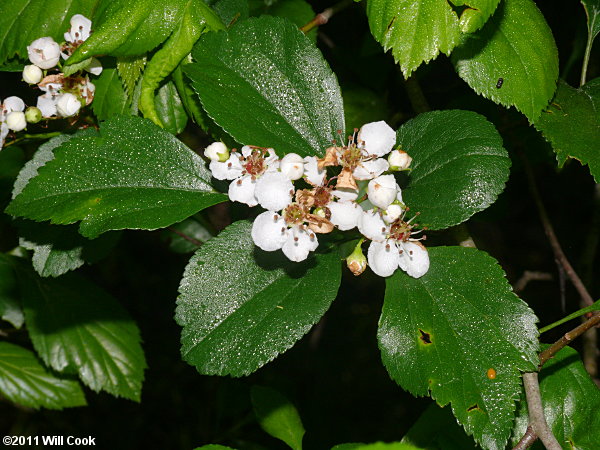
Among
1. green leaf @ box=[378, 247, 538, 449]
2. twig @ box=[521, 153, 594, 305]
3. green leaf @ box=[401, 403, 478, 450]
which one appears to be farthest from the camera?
twig @ box=[521, 153, 594, 305]

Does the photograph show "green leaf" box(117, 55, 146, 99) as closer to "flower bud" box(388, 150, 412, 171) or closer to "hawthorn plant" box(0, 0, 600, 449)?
"hawthorn plant" box(0, 0, 600, 449)

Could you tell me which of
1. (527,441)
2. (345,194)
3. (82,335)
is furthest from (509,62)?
(82,335)

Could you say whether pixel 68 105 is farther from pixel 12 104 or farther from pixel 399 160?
pixel 399 160

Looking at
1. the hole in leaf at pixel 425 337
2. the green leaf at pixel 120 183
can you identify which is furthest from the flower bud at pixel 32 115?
the hole in leaf at pixel 425 337

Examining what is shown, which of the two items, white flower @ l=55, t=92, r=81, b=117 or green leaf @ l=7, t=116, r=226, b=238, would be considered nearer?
green leaf @ l=7, t=116, r=226, b=238

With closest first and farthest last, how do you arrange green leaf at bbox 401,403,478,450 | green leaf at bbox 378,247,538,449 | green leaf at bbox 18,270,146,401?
green leaf at bbox 378,247,538,449, green leaf at bbox 401,403,478,450, green leaf at bbox 18,270,146,401

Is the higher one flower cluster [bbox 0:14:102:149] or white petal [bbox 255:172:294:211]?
flower cluster [bbox 0:14:102:149]

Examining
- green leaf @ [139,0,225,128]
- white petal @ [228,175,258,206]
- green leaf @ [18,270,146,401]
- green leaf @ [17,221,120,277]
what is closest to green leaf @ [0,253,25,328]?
green leaf @ [18,270,146,401]

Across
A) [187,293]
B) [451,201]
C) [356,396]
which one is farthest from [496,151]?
[356,396]

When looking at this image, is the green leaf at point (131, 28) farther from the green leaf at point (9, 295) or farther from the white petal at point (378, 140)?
the green leaf at point (9, 295)
